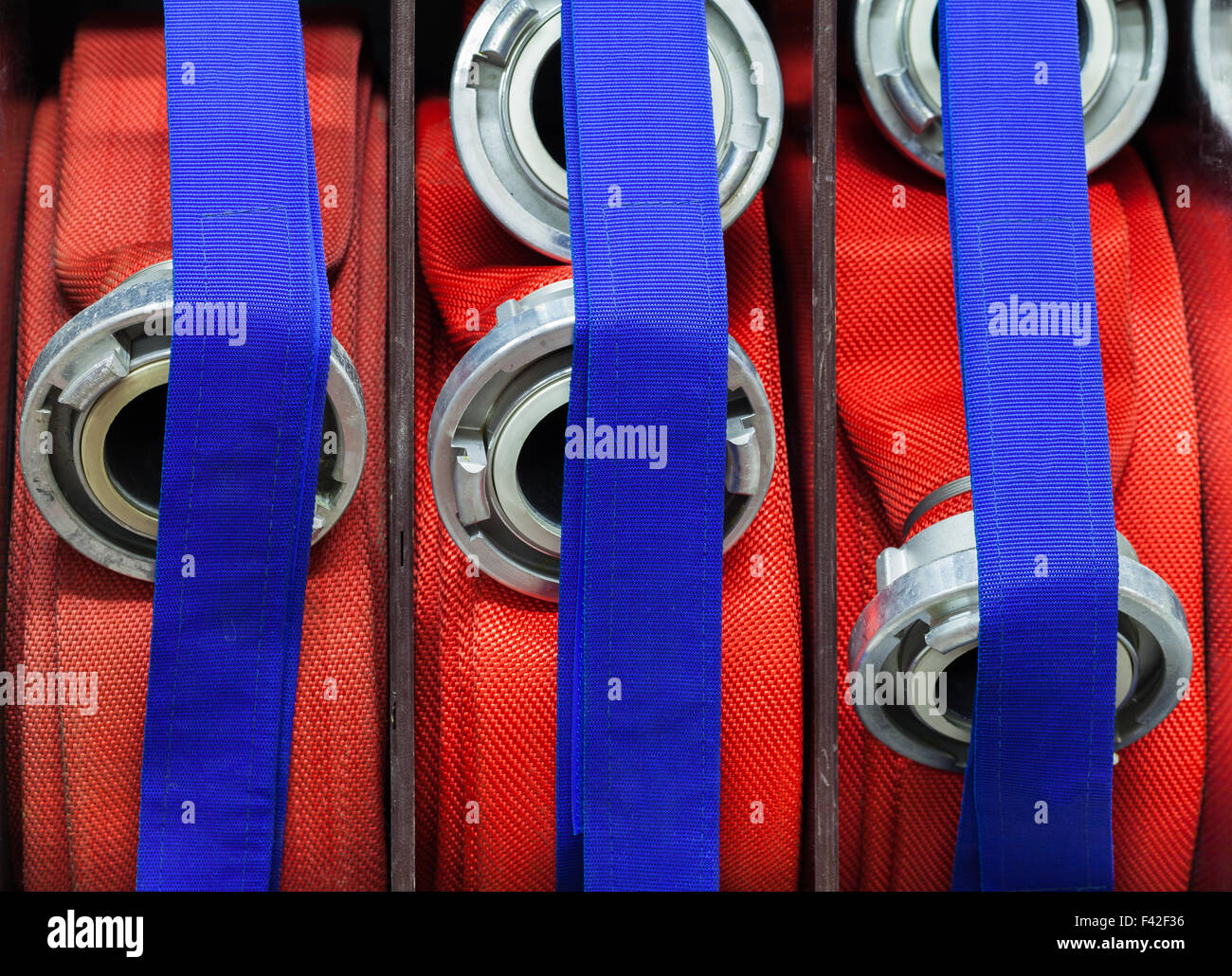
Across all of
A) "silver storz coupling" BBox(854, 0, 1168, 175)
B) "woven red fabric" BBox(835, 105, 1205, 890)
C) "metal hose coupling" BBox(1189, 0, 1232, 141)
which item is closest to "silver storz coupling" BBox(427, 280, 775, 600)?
"woven red fabric" BBox(835, 105, 1205, 890)

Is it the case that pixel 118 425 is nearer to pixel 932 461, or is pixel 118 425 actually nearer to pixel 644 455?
pixel 644 455

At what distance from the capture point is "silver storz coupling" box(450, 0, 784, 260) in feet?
2.39

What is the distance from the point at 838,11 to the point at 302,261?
1.28 ft

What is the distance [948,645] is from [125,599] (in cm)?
48

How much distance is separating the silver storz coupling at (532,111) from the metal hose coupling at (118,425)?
0.47 ft

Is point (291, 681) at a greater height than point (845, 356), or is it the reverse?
point (845, 356)

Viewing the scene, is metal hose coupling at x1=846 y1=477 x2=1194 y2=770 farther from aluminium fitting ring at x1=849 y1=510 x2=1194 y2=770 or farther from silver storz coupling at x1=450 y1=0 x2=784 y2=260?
silver storz coupling at x1=450 y1=0 x2=784 y2=260

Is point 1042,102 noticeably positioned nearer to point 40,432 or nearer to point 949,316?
point 949,316

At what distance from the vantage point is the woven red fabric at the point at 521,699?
743mm

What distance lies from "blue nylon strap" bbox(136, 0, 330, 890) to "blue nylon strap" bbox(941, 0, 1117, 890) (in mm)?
370

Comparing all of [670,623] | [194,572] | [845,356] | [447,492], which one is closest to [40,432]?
[194,572]

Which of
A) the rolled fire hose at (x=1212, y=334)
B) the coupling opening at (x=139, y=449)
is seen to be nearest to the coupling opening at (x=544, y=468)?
the coupling opening at (x=139, y=449)

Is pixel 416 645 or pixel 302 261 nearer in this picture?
pixel 302 261

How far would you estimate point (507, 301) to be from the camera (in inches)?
28.2
